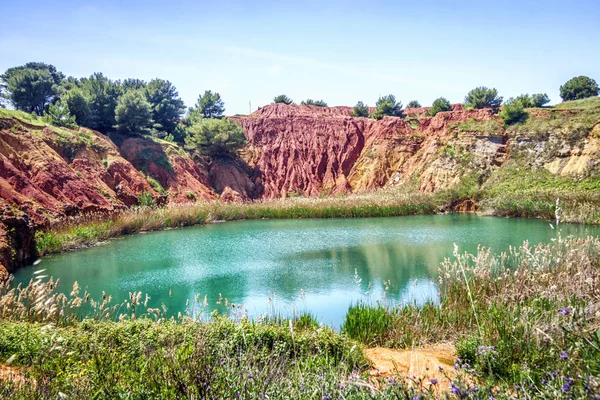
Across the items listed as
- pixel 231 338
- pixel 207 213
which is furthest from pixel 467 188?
pixel 231 338

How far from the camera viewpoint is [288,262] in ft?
52.9

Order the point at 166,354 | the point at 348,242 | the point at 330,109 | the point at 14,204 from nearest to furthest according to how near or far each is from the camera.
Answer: the point at 166,354 < the point at 14,204 < the point at 348,242 < the point at 330,109

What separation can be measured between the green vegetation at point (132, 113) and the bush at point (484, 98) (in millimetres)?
33844

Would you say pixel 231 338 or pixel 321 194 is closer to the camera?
pixel 231 338

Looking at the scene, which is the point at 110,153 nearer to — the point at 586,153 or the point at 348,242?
the point at 348,242

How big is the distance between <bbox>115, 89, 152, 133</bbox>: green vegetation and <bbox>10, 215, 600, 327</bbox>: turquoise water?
671 inches

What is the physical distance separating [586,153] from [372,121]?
23.5 metres

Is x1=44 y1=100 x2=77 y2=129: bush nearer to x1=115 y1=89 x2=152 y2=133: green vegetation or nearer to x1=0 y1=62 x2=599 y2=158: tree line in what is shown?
x1=0 y1=62 x2=599 y2=158: tree line

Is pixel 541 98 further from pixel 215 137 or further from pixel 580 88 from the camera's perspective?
pixel 215 137

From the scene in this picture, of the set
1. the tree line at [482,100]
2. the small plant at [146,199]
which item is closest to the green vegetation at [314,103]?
the tree line at [482,100]

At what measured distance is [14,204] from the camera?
1808cm

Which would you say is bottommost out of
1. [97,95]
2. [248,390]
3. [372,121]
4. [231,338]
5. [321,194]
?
[321,194]

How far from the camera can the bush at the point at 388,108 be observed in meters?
52.8

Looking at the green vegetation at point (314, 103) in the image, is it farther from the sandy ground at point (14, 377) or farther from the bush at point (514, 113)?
the sandy ground at point (14, 377)
